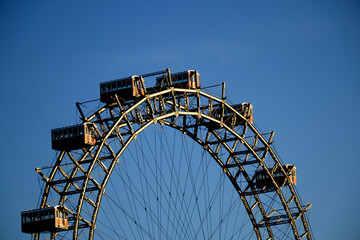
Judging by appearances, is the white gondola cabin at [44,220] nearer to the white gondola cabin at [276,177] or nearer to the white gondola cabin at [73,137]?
the white gondola cabin at [73,137]

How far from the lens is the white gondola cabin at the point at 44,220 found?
246 feet

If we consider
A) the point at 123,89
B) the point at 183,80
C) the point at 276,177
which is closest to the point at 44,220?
the point at 123,89

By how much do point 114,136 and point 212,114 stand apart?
1426 centimetres

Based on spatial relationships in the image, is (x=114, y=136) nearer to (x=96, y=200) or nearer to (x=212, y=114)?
(x=96, y=200)

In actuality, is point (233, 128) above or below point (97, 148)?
above

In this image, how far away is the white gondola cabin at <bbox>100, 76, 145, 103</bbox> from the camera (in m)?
78.5

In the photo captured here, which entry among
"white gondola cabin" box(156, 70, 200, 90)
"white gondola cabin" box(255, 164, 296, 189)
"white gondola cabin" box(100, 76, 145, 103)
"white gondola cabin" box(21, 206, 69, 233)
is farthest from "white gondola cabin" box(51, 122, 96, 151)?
"white gondola cabin" box(255, 164, 296, 189)

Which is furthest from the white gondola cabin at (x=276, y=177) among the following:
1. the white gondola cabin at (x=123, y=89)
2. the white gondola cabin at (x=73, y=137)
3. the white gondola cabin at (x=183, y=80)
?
the white gondola cabin at (x=73, y=137)

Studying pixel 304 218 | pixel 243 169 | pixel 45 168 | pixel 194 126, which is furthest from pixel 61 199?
pixel 304 218

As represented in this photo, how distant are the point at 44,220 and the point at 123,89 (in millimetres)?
12896

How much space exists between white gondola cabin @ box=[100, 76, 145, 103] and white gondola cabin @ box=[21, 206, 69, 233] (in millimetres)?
10480

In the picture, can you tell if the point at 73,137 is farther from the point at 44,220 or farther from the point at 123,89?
the point at 44,220

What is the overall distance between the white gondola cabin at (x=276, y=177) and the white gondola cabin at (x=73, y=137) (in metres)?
27.0

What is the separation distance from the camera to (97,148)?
254ft
